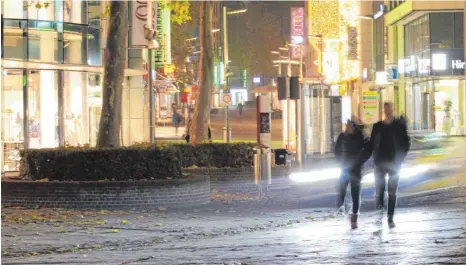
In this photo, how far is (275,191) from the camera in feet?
81.6

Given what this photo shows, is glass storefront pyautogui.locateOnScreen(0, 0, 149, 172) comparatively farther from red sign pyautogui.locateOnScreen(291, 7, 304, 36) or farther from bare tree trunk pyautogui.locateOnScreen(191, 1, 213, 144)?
red sign pyautogui.locateOnScreen(291, 7, 304, 36)

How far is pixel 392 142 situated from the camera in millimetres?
16141

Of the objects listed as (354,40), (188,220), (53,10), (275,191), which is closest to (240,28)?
(354,40)

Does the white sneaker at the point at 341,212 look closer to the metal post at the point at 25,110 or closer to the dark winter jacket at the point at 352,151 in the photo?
the dark winter jacket at the point at 352,151

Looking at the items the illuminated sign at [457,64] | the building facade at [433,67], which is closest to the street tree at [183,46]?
the building facade at [433,67]

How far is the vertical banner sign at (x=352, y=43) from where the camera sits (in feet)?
232

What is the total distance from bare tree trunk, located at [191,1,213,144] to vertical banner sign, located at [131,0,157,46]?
202 inches

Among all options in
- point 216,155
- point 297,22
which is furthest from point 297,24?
point 216,155

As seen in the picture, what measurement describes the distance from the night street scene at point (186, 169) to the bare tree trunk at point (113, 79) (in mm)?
28

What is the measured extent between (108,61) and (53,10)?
13011 mm

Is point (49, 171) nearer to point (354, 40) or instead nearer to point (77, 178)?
point (77, 178)

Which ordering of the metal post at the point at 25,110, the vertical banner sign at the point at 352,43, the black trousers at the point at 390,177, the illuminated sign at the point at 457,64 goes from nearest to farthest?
the black trousers at the point at 390,177 → the metal post at the point at 25,110 → the illuminated sign at the point at 457,64 → the vertical banner sign at the point at 352,43

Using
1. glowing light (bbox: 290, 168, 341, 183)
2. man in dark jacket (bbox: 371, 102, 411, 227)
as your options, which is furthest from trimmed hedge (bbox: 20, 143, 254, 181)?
glowing light (bbox: 290, 168, 341, 183)

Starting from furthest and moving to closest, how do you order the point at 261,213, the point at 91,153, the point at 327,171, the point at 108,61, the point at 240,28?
the point at 240,28 → the point at 327,171 → the point at 108,61 → the point at 91,153 → the point at 261,213
